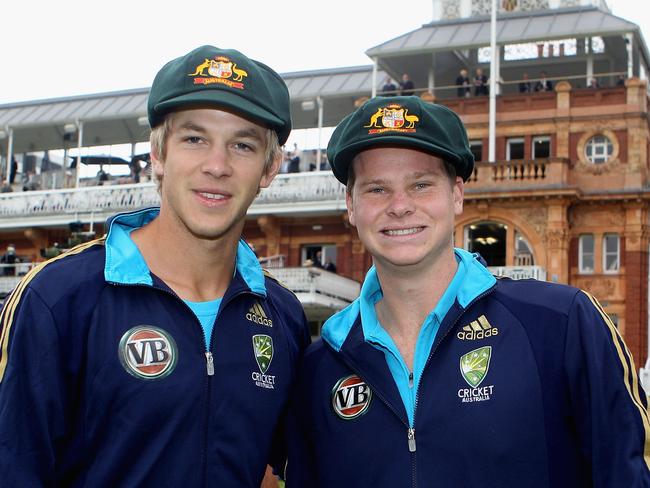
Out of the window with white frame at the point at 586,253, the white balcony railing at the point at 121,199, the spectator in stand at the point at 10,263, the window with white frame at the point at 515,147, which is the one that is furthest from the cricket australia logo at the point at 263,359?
the spectator in stand at the point at 10,263

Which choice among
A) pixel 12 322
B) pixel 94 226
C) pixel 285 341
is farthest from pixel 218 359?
pixel 94 226

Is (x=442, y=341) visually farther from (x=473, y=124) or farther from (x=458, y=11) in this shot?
(x=458, y=11)

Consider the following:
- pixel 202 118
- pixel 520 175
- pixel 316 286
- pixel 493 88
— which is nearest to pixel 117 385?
pixel 202 118

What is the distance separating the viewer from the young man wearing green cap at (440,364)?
3812 mm

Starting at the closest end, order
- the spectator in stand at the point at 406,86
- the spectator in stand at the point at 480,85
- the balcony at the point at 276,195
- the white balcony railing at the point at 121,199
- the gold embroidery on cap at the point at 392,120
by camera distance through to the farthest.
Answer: the gold embroidery on cap at the point at 392,120
the balcony at the point at 276,195
the white balcony railing at the point at 121,199
the spectator in stand at the point at 480,85
the spectator in stand at the point at 406,86

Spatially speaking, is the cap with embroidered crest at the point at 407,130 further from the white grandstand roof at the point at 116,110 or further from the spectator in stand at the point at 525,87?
the white grandstand roof at the point at 116,110

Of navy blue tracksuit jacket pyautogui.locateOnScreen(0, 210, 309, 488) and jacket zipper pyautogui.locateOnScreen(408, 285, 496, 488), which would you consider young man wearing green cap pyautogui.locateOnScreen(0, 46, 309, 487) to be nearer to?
navy blue tracksuit jacket pyautogui.locateOnScreen(0, 210, 309, 488)

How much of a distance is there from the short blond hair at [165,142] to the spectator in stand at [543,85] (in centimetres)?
3291

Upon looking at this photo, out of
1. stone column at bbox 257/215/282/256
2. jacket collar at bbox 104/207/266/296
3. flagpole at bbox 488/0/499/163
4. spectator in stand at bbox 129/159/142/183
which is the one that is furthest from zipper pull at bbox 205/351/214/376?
spectator in stand at bbox 129/159/142/183

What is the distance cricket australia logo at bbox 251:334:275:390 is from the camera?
417 centimetres

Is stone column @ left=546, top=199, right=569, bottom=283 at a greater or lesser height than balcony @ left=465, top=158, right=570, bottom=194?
lesser

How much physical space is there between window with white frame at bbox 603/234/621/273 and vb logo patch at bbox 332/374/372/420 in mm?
31703

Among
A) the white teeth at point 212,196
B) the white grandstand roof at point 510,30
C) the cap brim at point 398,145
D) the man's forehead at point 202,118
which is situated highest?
the white grandstand roof at point 510,30

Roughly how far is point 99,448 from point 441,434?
1.38 m
